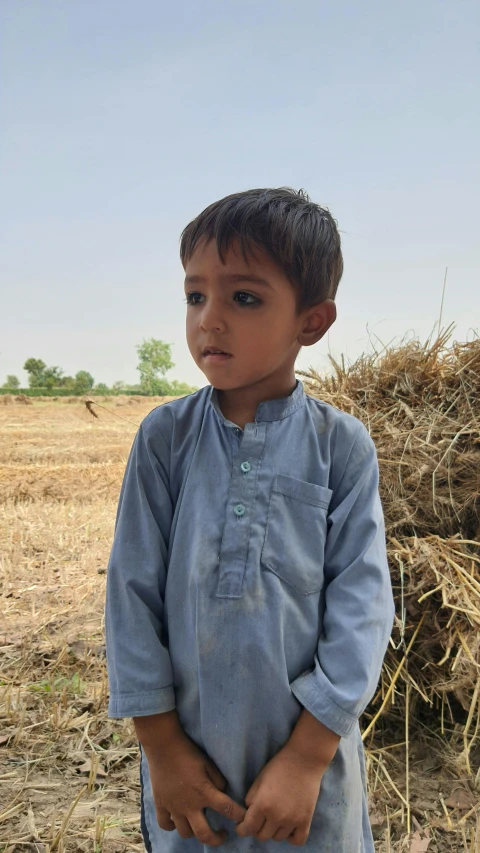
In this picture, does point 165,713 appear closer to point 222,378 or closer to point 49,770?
point 222,378

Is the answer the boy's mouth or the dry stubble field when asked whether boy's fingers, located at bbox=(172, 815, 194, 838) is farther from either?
the boy's mouth

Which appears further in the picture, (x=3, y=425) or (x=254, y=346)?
(x=3, y=425)

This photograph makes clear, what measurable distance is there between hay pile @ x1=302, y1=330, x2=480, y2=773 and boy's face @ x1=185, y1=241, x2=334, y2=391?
45.4 inches

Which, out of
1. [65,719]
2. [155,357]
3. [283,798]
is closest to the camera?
[283,798]

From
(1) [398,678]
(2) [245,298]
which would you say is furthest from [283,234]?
(1) [398,678]

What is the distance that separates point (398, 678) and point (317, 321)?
1.52m

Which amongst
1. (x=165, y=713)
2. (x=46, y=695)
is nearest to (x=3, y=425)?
(x=46, y=695)

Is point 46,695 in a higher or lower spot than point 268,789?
lower

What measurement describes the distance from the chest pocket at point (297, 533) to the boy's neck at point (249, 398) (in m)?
0.15

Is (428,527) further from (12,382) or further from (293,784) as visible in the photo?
(12,382)

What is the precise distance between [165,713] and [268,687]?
0.20 m

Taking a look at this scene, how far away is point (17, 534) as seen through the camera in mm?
4430

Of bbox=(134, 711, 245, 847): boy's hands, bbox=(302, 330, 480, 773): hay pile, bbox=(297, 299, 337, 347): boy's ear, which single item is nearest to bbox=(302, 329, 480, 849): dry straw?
bbox=(302, 330, 480, 773): hay pile

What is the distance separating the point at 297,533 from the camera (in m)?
1.22
